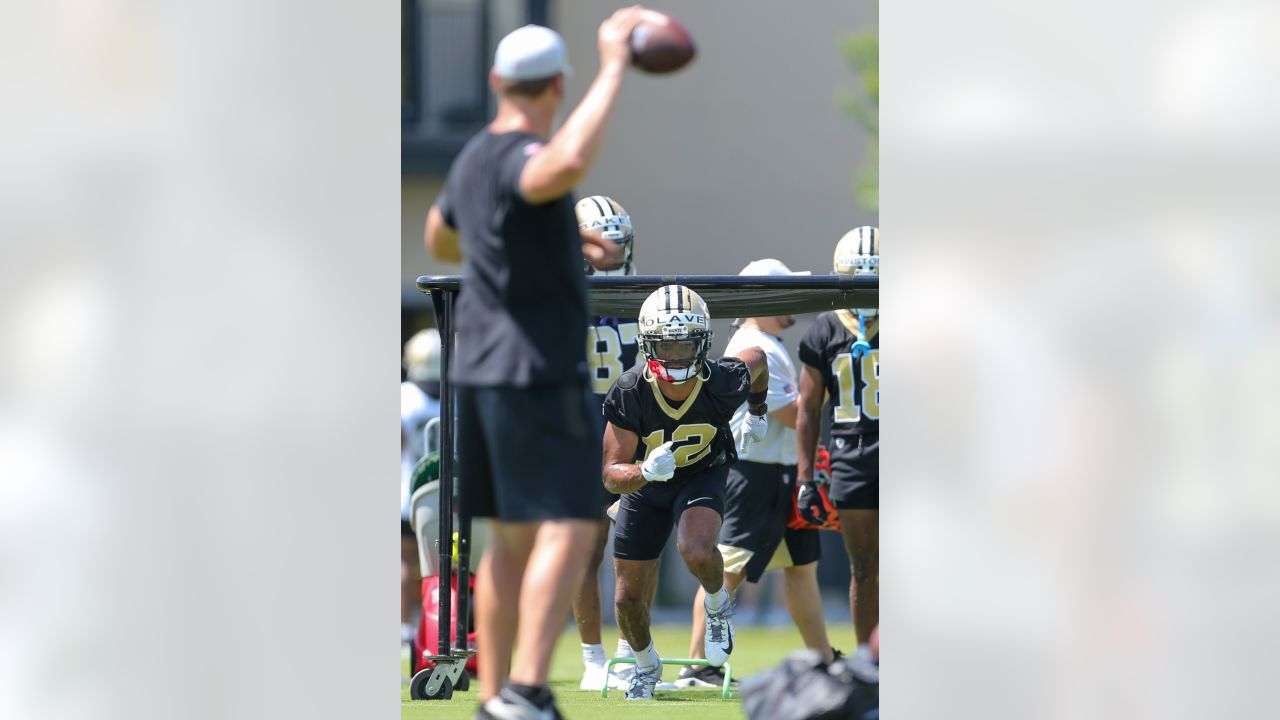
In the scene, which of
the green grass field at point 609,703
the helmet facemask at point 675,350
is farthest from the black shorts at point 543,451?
the helmet facemask at point 675,350

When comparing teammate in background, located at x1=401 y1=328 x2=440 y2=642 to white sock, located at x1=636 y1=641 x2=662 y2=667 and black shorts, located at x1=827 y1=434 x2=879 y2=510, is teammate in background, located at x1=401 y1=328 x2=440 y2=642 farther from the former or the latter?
black shorts, located at x1=827 y1=434 x2=879 y2=510

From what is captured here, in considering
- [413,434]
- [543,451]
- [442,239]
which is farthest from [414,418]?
[543,451]

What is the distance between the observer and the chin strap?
8.31m

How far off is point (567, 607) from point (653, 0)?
1432 cm

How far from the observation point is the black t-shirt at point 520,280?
4688mm

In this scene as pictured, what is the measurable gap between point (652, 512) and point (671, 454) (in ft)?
1.91

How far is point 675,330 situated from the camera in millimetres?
7719

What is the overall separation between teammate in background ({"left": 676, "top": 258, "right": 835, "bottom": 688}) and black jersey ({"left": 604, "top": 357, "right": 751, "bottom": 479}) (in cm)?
50

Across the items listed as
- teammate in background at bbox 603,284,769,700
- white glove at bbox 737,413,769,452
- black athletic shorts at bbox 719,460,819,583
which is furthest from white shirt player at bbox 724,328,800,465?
teammate in background at bbox 603,284,769,700

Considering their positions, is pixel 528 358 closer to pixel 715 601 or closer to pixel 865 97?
pixel 715 601
